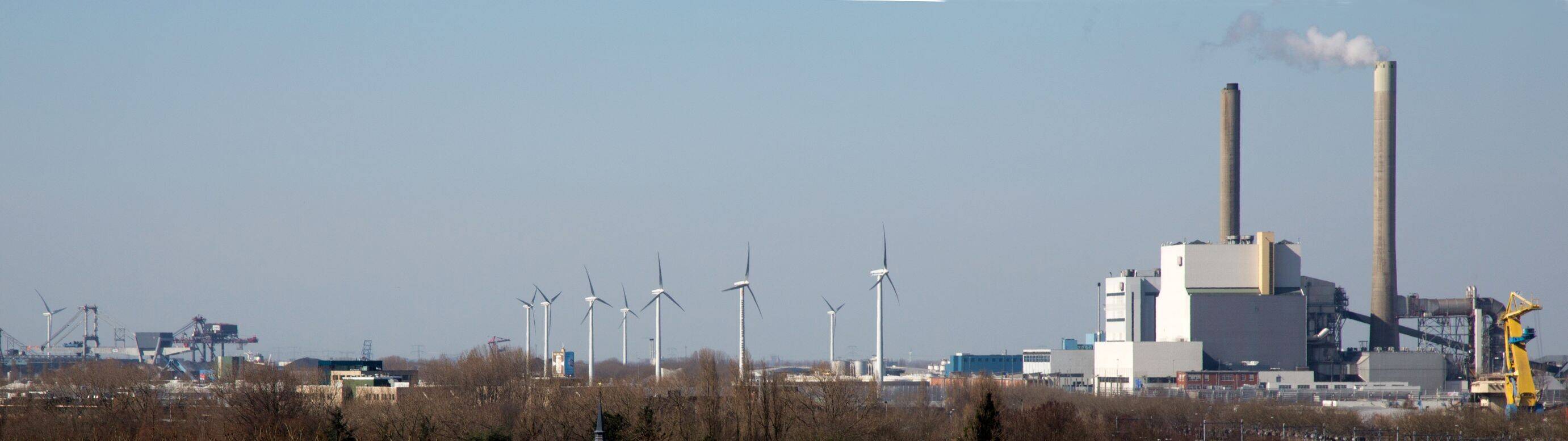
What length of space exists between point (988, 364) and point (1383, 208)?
151 feet

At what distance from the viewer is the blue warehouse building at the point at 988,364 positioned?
136 m

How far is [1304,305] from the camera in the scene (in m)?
98.9

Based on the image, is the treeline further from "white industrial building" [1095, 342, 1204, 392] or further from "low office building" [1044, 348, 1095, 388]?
"low office building" [1044, 348, 1095, 388]

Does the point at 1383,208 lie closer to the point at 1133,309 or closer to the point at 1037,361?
the point at 1133,309

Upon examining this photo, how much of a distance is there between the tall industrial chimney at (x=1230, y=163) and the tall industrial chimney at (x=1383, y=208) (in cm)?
810

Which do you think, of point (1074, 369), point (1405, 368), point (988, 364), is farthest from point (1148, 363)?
point (988, 364)

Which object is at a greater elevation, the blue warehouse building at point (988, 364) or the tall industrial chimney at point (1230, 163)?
the tall industrial chimney at point (1230, 163)

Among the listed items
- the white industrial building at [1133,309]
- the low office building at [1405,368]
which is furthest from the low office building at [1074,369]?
the low office building at [1405,368]

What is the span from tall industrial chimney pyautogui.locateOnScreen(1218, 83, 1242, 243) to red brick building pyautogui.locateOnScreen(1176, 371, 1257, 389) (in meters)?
8.50

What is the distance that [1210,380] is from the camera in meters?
97.4

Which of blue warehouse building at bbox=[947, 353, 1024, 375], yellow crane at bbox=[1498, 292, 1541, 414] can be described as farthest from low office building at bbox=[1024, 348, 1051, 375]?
yellow crane at bbox=[1498, 292, 1541, 414]

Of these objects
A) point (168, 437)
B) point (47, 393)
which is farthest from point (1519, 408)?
point (47, 393)

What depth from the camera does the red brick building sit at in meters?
97.1

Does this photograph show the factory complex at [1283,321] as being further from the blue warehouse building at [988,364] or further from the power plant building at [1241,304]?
the blue warehouse building at [988,364]
